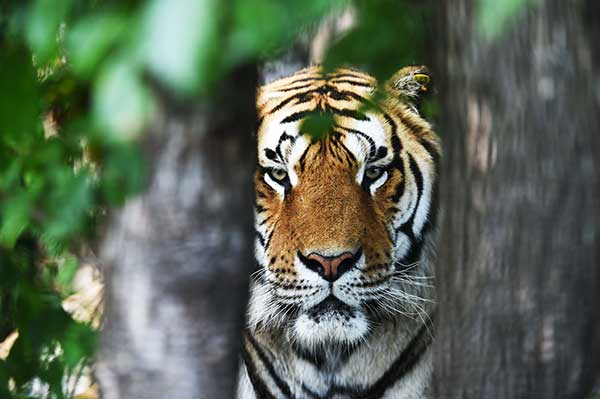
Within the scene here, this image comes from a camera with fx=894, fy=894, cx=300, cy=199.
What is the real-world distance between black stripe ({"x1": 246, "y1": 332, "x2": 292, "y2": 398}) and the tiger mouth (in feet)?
1.21

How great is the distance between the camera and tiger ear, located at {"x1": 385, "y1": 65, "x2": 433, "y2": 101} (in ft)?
9.45

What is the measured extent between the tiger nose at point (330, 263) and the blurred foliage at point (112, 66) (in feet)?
2.97

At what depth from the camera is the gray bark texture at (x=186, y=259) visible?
149 centimetres

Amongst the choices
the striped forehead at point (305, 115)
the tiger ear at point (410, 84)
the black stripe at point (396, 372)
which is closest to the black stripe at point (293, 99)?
the striped forehead at point (305, 115)

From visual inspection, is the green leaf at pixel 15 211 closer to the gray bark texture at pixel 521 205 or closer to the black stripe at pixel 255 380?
the gray bark texture at pixel 521 205

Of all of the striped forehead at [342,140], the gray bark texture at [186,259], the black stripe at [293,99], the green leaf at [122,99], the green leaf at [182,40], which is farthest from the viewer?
the black stripe at [293,99]

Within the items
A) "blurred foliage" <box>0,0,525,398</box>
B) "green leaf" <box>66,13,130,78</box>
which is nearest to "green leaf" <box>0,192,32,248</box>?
"blurred foliage" <box>0,0,525,398</box>

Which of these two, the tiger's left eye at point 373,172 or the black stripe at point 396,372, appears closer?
the tiger's left eye at point 373,172

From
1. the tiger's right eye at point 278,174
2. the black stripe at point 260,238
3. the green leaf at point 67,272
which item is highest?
the tiger's right eye at point 278,174

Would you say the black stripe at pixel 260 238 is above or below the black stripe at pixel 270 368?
above

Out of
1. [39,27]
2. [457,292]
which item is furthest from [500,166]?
[39,27]

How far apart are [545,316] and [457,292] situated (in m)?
0.18

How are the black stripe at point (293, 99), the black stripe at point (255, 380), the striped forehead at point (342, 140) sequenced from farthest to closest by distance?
the black stripe at point (255, 380), the black stripe at point (293, 99), the striped forehead at point (342, 140)

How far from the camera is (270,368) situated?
3271 millimetres
